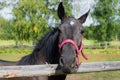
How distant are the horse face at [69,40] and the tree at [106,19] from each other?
48.1 metres

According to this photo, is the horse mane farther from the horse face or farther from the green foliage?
the green foliage

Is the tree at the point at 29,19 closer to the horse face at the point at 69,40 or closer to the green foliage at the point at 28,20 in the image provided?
the green foliage at the point at 28,20

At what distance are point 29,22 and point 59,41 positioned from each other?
1564 inches

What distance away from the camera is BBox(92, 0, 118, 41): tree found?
5181 cm

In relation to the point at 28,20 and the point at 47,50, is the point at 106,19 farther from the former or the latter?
the point at 47,50

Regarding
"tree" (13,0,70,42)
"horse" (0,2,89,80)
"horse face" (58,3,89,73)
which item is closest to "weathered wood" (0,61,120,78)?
"horse" (0,2,89,80)

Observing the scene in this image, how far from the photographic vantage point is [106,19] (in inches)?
2058

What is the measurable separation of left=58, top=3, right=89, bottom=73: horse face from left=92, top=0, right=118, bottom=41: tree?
4810cm

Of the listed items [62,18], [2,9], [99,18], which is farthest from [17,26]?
[62,18]

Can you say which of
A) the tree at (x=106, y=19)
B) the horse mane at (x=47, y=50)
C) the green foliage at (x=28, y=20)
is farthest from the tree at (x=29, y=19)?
the horse mane at (x=47, y=50)

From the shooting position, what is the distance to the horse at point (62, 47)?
3.66m

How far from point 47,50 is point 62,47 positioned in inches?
18.8

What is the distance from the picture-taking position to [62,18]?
4145 mm

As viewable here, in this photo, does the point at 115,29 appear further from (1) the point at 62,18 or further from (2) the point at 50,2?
(1) the point at 62,18
